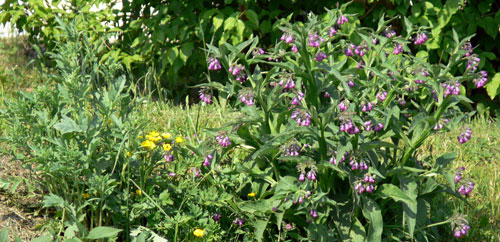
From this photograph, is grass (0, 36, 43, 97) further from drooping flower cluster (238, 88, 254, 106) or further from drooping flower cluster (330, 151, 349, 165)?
drooping flower cluster (330, 151, 349, 165)

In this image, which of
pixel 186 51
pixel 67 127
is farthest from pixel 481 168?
pixel 67 127

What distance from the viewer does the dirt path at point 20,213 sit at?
129 inches

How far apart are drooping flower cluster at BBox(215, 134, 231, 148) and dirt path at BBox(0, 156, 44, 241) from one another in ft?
3.59

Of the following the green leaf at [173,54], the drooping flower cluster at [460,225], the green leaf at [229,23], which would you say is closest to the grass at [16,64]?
the green leaf at [173,54]

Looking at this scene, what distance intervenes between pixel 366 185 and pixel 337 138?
267 mm


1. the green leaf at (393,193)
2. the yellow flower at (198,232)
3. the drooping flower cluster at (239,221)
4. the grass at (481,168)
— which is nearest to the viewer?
the green leaf at (393,193)

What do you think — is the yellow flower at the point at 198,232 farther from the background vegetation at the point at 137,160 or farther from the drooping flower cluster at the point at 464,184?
the drooping flower cluster at the point at 464,184

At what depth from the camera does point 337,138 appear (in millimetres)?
2971

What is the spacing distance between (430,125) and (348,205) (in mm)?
611

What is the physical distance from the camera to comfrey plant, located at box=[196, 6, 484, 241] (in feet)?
9.37

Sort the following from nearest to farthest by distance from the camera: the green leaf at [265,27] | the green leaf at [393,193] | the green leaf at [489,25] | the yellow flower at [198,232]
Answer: the green leaf at [393,193]
the yellow flower at [198,232]
the green leaf at [489,25]
the green leaf at [265,27]

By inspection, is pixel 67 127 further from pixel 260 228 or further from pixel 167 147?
pixel 260 228

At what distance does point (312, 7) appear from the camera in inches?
226

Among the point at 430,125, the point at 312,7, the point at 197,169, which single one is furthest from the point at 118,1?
the point at 430,125
